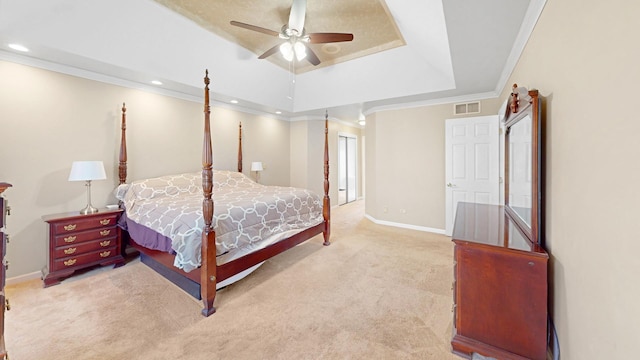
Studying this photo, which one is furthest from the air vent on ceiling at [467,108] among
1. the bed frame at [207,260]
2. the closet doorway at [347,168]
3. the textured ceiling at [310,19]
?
the bed frame at [207,260]

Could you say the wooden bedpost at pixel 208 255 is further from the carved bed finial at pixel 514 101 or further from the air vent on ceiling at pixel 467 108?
the air vent on ceiling at pixel 467 108

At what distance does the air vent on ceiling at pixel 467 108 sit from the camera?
14.0 feet

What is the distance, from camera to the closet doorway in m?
7.31

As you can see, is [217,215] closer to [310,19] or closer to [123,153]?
[123,153]

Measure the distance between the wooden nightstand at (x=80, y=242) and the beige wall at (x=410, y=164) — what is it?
438cm

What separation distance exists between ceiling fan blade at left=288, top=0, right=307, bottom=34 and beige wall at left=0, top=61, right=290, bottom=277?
261 cm

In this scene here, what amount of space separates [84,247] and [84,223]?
0.28 m

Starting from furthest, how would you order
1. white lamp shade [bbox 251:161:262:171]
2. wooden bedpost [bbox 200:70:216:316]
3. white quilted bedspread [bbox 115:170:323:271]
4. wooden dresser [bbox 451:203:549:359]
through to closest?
1. white lamp shade [bbox 251:161:262:171]
2. white quilted bedspread [bbox 115:170:323:271]
3. wooden bedpost [bbox 200:70:216:316]
4. wooden dresser [bbox 451:203:549:359]

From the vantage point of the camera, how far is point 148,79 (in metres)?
3.56

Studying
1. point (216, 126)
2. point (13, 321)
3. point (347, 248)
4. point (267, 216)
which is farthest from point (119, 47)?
point (347, 248)

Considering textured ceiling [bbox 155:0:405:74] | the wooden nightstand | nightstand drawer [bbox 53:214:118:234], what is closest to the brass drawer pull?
the wooden nightstand

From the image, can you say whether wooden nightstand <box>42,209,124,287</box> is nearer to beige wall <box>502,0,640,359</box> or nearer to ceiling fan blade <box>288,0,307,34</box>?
ceiling fan blade <box>288,0,307,34</box>

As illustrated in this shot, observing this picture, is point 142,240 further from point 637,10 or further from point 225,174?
point 637,10

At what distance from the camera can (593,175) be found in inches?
43.9
